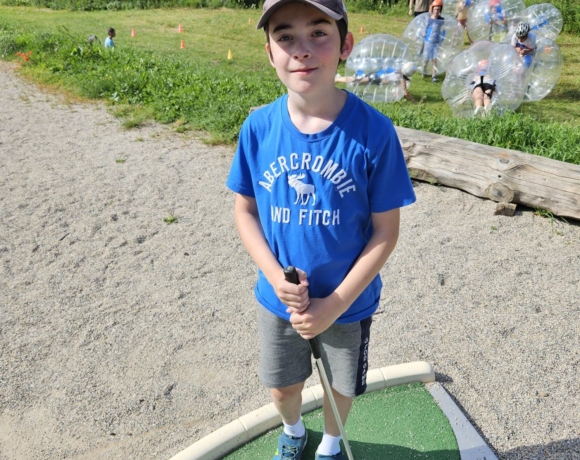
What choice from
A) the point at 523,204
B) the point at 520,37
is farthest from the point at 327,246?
the point at 520,37

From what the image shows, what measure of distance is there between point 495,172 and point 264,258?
3.65m

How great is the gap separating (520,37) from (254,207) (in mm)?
7498

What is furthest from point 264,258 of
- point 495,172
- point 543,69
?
point 543,69

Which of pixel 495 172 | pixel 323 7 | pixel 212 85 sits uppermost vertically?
pixel 323 7

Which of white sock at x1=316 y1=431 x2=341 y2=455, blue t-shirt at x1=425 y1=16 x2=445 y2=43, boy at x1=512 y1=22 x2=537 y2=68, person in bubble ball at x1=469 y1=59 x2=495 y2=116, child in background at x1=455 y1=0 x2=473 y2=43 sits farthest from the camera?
child in background at x1=455 y1=0 x2=473 y2=43

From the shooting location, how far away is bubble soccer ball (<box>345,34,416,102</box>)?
8.34 meters

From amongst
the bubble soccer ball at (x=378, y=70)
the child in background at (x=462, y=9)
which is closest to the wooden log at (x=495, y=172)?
the bubble soccer ball at (x=378, y=70)

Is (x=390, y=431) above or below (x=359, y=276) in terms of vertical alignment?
below

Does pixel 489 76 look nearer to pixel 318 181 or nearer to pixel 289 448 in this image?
pixel 289 448

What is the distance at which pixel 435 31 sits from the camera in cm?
943

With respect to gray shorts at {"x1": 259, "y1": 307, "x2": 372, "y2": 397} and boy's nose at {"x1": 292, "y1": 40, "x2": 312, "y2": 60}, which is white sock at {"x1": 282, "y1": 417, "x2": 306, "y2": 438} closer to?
gray shorts at {"x1": 259, "y1": 307, "x2": 372, "y2": 397}

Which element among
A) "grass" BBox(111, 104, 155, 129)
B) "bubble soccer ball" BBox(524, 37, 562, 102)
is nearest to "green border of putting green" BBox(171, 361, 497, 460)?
"grass" BBox(111, 104, 155, 129)

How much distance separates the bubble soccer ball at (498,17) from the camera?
9.83m

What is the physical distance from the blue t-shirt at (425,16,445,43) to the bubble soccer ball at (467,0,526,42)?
1.03m
